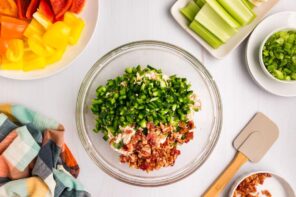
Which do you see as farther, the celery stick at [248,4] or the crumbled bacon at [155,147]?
the celery stick at [248,4]

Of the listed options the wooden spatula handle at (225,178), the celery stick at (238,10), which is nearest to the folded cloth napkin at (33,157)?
the wooden spatula handle at (225,178)

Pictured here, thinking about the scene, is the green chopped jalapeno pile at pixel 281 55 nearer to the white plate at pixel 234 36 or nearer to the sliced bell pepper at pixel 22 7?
the white plate at pixel 234 36

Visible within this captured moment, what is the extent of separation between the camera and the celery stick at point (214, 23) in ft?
4.35

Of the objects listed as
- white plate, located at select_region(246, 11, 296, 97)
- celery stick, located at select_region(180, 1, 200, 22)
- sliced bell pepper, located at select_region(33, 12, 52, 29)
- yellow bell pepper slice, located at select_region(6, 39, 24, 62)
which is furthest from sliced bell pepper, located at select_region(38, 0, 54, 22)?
white plate, located at select_region(246, 11, 296, 97)

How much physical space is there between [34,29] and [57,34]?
0.08 m

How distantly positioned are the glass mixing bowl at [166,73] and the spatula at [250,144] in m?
0.09

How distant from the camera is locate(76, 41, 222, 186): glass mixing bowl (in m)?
1.36

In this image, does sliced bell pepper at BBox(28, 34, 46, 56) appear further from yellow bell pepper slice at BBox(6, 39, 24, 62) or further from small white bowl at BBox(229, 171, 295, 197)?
small white bowl at BBox(229, 171, 295, 197)

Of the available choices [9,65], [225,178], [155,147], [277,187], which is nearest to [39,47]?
[9,65]

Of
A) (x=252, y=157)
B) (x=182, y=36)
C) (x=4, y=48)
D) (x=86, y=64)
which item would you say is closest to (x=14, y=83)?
(x=4, y=48)

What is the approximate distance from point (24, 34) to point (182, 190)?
2.34 ft

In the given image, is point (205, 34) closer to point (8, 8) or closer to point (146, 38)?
point (146, 38)

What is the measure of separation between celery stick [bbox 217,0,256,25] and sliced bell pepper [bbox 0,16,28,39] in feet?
2.05

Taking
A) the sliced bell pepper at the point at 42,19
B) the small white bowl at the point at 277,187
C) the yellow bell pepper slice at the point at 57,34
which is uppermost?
the sliced bell pepper at the point at 42,19
